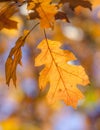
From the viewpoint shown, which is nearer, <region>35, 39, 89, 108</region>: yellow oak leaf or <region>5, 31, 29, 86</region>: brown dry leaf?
<region>5, 31, 29, 86</region>: brown dry leaf

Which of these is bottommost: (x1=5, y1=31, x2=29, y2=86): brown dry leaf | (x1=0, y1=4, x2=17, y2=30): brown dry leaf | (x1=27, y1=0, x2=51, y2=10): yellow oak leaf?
(x1=5, y1=31, x2=29, y2=86): brown dry leaf

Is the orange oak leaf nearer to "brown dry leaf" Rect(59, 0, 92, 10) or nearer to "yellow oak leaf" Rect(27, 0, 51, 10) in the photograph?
"yellow oak leaf" Rect(27, 0, 51, 10)

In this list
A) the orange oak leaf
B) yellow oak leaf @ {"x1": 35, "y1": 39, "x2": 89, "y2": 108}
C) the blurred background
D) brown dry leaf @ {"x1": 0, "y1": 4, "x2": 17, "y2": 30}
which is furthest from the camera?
the blurred background

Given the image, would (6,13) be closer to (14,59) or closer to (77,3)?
(14,59)

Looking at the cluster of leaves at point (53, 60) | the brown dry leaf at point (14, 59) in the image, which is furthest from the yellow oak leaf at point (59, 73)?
the brown dry leaf at point (14, 59)

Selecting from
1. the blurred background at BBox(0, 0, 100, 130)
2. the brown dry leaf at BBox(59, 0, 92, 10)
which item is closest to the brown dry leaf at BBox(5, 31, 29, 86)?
the brown dry leaf at BBox(59, 0, 92, 10)

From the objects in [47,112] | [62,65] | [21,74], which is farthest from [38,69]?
[62,65]

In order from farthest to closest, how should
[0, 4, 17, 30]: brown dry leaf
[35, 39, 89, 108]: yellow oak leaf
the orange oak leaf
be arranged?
1. [35, 39, 89, 108]: yellow oak leaf
2. [0, 4, 17, 30]: brown dry leaf
3. the orange oak leaf

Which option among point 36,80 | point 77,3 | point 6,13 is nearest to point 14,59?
point 6,13
